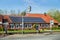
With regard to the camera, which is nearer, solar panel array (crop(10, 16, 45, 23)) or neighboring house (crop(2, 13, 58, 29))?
neighboring house (crop(2, 13, 58, 29))

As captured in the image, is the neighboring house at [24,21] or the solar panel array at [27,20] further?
the solar panel array at [27,20]

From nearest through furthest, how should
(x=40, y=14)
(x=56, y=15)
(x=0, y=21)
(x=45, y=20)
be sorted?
(x=0, y=21)
(x=45, y=20)
(x=40, y=14)
(x=56, y=15)

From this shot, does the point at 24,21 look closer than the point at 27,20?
Yes

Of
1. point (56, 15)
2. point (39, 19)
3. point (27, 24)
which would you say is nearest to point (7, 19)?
point (27, 24)

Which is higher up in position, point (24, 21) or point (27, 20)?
point (27, 20)

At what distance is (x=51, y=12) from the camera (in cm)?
13888

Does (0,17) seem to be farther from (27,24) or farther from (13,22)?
(27,24)

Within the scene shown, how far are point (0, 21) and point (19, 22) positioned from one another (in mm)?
7816

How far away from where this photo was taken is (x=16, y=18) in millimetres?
85250

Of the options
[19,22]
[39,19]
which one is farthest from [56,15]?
[19,22]

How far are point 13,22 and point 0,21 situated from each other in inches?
206

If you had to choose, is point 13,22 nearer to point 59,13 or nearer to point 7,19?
point 7,19

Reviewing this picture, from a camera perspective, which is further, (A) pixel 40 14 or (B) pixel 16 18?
(A) pixel 40 14

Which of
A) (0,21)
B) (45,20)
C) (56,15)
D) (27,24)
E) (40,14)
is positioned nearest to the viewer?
(0,21)
